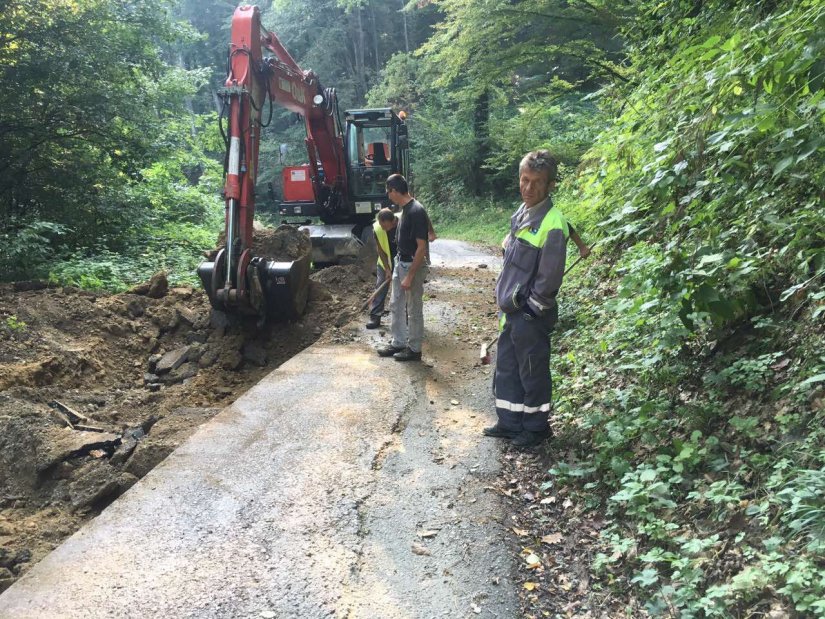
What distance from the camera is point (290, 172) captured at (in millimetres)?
11117

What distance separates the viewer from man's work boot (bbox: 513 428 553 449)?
146 inches

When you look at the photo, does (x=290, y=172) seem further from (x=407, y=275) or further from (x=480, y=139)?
(x=480, y=139)

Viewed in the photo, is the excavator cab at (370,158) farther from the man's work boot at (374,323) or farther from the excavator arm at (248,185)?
the man's work boot at (374,323)

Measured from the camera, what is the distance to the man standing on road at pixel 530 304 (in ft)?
11.2

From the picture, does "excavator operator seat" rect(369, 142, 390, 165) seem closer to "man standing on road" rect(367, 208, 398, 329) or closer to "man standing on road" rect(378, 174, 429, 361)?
"man standing on road" rect(367, 208, 398, 329)

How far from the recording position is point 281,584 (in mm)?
2482

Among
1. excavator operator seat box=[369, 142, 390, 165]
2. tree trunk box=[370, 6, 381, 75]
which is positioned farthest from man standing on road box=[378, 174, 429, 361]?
tree trunk box=[370, 6, 381, 75]

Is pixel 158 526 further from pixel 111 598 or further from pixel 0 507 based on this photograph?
pixel 0 507

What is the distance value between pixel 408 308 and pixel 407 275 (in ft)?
1.27

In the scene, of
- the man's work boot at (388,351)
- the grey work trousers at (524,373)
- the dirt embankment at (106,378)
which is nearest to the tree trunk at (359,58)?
the dirt embankment at (106,378)

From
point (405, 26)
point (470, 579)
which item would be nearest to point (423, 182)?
point (405, 26)

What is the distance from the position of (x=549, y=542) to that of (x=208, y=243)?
1208cm

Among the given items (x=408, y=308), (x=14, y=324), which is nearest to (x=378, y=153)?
(x=408, y=308)

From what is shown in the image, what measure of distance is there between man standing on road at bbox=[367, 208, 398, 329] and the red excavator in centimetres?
105
